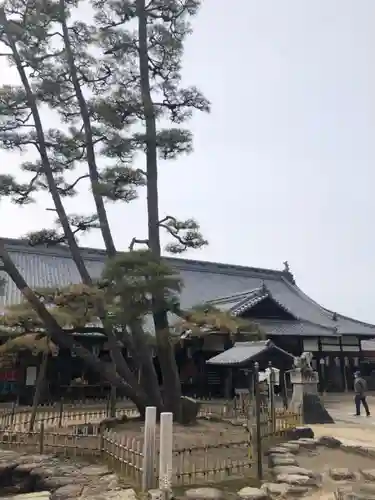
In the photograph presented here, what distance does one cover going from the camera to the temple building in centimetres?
2255

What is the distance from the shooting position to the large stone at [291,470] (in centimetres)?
730

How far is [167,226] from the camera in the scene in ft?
37.0

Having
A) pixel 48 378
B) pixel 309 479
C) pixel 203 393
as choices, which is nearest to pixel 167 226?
pixel 309 479

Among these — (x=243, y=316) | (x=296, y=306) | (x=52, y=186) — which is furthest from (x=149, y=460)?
(x=296, y=306)

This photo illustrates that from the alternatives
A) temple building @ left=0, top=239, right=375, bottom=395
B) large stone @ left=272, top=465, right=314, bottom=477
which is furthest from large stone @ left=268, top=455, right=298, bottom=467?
temple building @ left=0, top=239, right=375, bottom=395

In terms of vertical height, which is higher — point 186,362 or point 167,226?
point 167,226

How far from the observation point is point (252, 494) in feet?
20.5

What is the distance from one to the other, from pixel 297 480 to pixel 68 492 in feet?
10.8

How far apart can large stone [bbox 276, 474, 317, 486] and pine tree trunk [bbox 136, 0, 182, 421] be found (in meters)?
4.13

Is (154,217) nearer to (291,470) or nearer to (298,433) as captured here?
(298,433)

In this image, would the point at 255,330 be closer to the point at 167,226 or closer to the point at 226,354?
the point at 167,226

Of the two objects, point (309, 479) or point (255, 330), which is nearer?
point (309, 479)

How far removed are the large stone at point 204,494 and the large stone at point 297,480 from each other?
1.15m

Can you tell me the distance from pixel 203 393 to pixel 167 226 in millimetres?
12935
